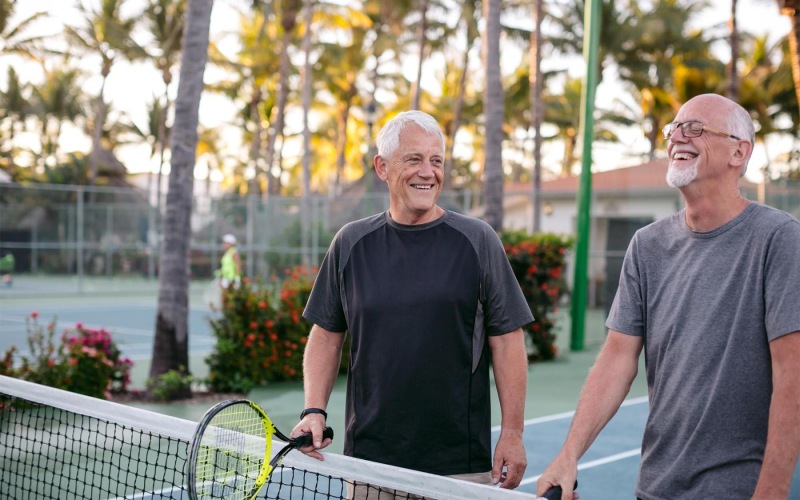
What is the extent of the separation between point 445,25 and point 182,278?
31932 mm

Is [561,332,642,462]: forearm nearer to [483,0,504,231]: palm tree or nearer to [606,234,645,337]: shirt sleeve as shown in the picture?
[606,234,645,337]: shirt sleeve

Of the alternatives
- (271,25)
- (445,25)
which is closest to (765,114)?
(445,25)

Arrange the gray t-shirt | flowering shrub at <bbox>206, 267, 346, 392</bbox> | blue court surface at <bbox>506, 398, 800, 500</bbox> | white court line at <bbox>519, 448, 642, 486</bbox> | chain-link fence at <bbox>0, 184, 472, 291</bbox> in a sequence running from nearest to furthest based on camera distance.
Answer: the gray t-shirt < blue court surface at <bbox>506, 398, 800, 500</bbox> < white court line at <bbox>519, 448, 642, 486</bbox> < flowering shrub at <bbox>206, 267, 346, 392</bbox> < chain-link fence at <bbox>0, 184, 472, 291</bbox>

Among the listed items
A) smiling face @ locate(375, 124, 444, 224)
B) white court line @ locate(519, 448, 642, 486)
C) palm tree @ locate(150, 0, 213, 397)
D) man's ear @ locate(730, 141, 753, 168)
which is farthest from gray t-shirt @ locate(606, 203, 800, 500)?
palm tree @ locate(150, 0, 213, 397)

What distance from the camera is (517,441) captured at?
3080mm

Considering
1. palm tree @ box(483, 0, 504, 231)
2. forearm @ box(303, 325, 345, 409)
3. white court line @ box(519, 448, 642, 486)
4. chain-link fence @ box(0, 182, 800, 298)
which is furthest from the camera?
chain-link fence @ box(0, 182, 800, 298)

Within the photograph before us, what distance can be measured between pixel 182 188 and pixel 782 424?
8.14m

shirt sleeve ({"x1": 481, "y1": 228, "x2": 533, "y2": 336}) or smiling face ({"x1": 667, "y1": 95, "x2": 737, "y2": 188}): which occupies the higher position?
smiling face ({"x1": 667, "y1": 95, "x2": 737, "y2": 188})

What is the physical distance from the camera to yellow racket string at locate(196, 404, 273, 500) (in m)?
2.85

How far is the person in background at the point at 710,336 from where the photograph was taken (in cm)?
247

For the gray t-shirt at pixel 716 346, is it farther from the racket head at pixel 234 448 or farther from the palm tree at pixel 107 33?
the palm tree at pixel 107 33

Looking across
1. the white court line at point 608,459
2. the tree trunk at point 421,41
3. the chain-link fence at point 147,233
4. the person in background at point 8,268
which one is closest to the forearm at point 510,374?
the white court line at point 608,459

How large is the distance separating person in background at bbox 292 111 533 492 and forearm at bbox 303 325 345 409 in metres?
0.11

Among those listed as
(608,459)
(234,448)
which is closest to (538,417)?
(608,459)
